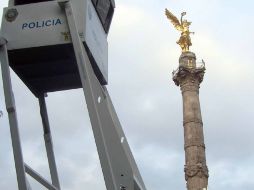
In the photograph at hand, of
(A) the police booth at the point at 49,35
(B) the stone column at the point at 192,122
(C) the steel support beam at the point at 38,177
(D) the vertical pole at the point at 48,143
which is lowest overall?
(C) the steel support beam at the point at 38,177

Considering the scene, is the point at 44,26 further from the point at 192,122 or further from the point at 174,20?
the point at 174,20

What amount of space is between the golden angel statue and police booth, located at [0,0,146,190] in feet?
73.6

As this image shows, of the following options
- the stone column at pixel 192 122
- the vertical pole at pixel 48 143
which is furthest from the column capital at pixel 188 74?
the vertical pole at pixel 48 143

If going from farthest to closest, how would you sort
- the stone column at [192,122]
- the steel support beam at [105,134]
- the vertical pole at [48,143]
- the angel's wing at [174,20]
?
the angel's wing at [174,20], the stone column at [192,122], the vertical pole at [48,143], the steel support beam at [105,134]

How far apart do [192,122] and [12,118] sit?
65.2ft

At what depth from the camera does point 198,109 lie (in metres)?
25.7

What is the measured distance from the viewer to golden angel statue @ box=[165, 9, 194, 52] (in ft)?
95.6

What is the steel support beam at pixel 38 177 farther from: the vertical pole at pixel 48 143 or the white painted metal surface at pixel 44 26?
the white painted metal surface at pixel 44 26

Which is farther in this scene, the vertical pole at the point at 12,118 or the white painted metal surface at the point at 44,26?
the white painted metal surface at the point at 44,26

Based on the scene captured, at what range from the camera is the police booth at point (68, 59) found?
5.52 meters

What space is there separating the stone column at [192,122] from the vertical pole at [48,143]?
57.0 feet

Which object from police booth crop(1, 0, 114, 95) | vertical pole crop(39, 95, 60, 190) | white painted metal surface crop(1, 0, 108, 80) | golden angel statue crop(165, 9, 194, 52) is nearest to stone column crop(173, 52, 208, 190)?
golden angel statue crop(165, 9, 194, 52)

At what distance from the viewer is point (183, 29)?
30.1 meters

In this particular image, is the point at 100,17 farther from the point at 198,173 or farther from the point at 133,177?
the point at 198,173
